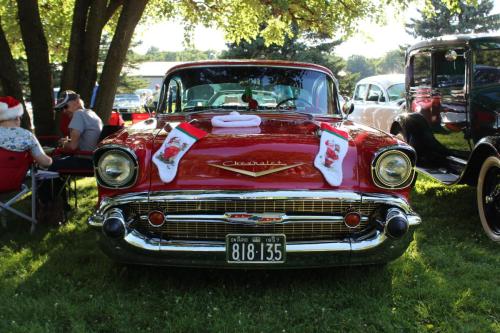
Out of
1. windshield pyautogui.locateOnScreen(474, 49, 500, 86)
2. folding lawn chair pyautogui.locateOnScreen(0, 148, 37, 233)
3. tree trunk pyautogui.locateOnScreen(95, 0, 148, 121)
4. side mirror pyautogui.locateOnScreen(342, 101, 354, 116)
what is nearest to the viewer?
folding lawn chair pyautogui.locateOnScreen(0, 148, 37, 233)

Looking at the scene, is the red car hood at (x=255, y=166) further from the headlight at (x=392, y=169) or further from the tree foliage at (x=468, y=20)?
the tree foliage at (x=468, y=20)

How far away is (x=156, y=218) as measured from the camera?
3277 millimetres

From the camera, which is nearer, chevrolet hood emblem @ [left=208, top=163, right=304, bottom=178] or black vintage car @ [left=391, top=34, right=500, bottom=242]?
chevrolet hood emblem @ [left=208, top=163, right=304, bottom=178]

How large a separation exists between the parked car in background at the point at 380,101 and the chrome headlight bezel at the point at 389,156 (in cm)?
629

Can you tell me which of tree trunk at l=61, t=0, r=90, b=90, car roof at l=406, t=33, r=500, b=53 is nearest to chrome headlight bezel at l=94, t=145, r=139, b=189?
car roof at l=406, t=33, r=500, b=53

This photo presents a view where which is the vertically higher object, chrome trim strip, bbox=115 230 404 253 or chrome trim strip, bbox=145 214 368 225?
chrome trim strip, bbox=145 214 368 225

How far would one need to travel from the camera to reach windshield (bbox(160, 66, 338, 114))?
4645 millimetres

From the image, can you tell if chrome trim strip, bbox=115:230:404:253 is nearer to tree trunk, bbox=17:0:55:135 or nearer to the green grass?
the green grass

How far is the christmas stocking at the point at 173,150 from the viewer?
330cm

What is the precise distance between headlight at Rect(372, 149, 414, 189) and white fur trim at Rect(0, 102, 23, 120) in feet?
10.5

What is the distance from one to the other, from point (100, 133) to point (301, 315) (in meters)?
3.40

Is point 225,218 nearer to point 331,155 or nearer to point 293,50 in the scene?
point 331,155

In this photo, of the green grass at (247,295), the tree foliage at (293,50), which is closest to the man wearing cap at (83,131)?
the green grass at (247,295)

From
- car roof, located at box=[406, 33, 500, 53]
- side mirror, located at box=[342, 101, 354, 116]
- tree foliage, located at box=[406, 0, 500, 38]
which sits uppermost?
tree foliage, located at box=[406, 0, 500, 38]
